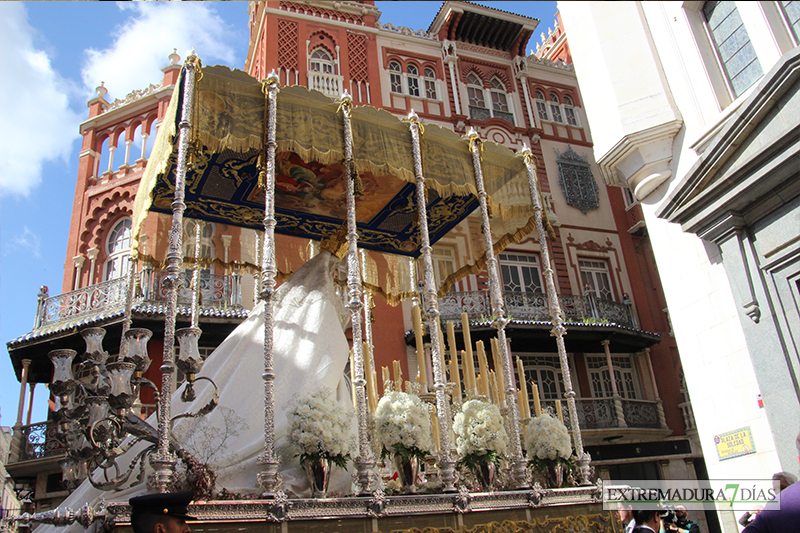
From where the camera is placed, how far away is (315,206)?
27.2 ft

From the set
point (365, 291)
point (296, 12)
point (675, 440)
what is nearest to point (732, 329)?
point (365, 291)

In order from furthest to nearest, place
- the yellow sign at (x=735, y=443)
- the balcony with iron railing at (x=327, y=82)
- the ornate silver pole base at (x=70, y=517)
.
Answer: the balcony with iron railing at (x=327, y=82) → the yellow sign at (x=735, y=443) → the ornate silver pole base at (x=70, y=517)

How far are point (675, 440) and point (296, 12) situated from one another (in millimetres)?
16793

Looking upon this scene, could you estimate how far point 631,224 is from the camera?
784 inches

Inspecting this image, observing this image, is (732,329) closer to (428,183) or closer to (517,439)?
(517,439)

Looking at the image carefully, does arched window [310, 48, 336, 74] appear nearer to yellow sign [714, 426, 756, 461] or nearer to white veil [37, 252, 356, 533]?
white veil [37, 252, 356, 533]

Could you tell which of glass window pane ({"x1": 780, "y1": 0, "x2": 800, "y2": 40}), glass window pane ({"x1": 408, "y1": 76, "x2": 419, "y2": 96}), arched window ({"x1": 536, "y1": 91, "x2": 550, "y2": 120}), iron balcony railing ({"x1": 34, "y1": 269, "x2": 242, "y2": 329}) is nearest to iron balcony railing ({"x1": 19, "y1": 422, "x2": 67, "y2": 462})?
iron balcony railing ({"x1": 34, "y1": 269, "x2": 242, "y2": 329})

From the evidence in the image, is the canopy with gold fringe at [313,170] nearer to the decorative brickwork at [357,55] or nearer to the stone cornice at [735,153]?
the stone cornice at [735,153]

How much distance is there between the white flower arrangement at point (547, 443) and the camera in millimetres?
6559

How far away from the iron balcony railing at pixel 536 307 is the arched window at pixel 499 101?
612 cm

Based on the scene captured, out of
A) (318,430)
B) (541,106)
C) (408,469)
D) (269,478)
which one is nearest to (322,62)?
(541,106)

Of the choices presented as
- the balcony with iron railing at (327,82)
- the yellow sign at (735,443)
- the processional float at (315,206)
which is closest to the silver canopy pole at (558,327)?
the processional float at (315,206)

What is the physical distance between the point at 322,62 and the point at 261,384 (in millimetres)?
13827

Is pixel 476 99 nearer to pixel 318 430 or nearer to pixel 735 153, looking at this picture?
pixel 735 153
